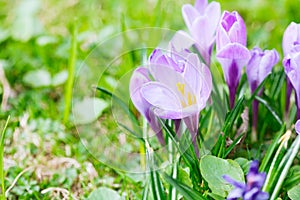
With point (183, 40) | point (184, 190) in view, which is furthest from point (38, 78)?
point (184, 190)

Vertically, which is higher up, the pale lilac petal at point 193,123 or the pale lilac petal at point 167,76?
the pale lilac petal at point 167,76

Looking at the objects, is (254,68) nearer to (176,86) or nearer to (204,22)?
(204,22)

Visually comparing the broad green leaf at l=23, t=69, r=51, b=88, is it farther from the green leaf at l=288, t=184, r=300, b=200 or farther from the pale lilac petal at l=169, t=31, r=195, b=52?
the green leaf at l=288, t=184, r=300, b=200

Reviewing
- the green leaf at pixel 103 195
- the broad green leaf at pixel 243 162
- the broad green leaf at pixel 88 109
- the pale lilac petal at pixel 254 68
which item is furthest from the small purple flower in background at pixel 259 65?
the broad green leaf at pixel 88 109

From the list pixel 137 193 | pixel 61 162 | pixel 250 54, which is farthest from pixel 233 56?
pixel 61 162

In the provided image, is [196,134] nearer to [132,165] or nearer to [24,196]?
[132,165]

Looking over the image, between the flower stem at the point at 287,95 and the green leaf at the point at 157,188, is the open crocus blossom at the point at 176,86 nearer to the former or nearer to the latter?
the green leaf at the point at 157,188

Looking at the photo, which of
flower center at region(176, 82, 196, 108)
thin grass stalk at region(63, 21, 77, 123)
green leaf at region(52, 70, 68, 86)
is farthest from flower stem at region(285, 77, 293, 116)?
green leaf at region(52, 70, 68, 86)
